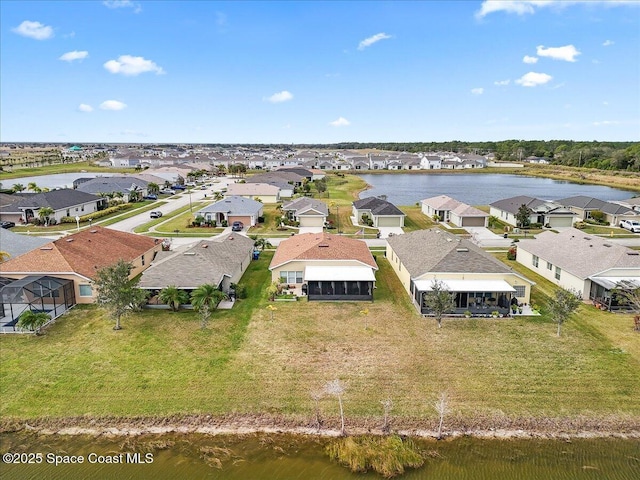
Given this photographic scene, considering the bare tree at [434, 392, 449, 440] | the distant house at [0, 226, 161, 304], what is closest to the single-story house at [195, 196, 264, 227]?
the distant house at [0, 226, 161, 304]

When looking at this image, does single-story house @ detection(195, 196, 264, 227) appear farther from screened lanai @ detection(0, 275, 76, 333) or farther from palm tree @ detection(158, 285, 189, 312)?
palm tree @ detection(158, 285, 189, 312)

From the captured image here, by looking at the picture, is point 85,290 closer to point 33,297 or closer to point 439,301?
point 33,297

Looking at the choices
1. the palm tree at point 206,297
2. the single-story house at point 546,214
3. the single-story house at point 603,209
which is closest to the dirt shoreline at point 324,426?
the palm tree at point 206,297

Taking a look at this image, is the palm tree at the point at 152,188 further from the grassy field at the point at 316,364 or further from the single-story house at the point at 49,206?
the grassy field at the point at 316,364

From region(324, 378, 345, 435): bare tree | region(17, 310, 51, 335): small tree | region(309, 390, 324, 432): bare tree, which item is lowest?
region(309, 390, 324, 432): bare tree

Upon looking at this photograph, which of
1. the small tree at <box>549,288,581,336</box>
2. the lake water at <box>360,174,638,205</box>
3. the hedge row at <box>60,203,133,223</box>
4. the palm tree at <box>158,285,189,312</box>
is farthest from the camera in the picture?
the lake water at <box>360,174,638,205</box>

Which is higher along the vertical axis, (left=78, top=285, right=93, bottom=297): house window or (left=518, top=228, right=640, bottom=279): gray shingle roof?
(left=518, top=228, right=640, bottom=279): gray shingle roof

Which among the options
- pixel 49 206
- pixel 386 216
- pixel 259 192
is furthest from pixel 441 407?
pixel 259 192
